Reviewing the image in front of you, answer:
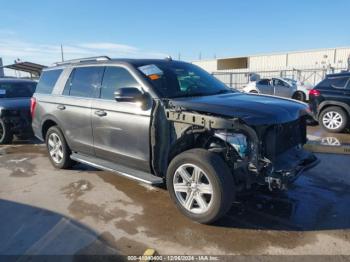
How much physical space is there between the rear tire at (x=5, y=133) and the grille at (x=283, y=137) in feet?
24.0

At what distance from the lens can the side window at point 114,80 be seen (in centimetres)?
472

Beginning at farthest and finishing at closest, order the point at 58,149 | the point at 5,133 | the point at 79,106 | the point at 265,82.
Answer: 1. the point at 265,82
2. the point at 5,133
3. the point at 58,149
4. the point at 79,106

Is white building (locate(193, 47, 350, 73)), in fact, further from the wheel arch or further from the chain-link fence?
the wheel arch

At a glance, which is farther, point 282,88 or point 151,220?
point 282,88

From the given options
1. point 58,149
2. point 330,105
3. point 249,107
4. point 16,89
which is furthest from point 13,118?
point 330,105

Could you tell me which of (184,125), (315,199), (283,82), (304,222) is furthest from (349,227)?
(283,82)

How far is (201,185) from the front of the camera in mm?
3889

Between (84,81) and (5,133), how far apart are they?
453 centimetres

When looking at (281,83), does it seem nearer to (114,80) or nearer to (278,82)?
(278,82)

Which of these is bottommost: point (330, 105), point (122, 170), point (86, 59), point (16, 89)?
point (122, 170)

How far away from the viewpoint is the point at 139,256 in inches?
130

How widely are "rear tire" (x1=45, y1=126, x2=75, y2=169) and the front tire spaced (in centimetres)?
267

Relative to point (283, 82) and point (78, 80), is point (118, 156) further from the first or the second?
point (283, 82)

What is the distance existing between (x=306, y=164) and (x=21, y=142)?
7655 mm
